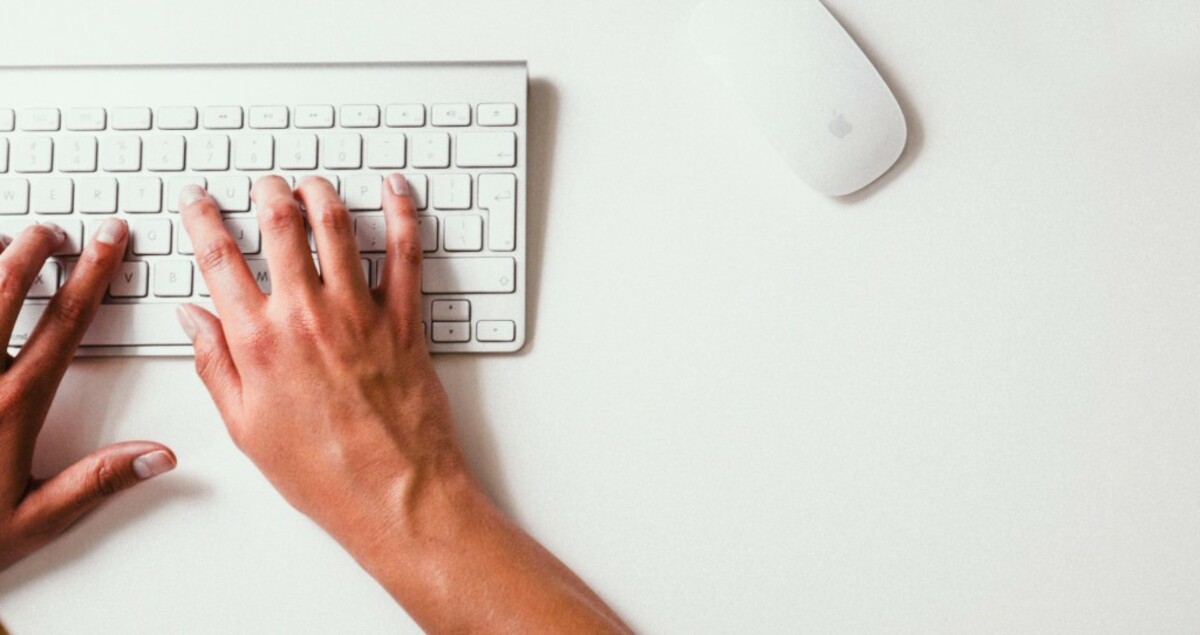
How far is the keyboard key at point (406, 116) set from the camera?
1.91ft

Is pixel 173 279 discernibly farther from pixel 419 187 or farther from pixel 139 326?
pixel 419 187

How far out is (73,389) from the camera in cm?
59

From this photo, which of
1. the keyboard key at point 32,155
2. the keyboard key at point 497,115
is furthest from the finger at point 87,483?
the keyboard key at point 497,115

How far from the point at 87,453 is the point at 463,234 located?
0.31 meters

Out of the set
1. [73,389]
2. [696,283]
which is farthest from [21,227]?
[696,283]

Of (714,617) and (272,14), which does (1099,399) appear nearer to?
(714,617)

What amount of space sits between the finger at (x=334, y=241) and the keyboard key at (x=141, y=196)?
0.36 ft

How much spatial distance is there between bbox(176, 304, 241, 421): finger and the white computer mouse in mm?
394

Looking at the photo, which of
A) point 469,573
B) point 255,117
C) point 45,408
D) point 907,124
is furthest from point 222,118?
point 907,124

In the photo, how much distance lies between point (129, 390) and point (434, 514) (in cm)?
24

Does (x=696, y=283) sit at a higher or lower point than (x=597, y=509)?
higher

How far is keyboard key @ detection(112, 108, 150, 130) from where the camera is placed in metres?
0.58

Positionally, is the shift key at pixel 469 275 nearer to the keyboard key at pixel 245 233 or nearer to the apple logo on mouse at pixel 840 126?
the keyboard key at pixel 245 233

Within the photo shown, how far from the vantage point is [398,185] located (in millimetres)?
566
